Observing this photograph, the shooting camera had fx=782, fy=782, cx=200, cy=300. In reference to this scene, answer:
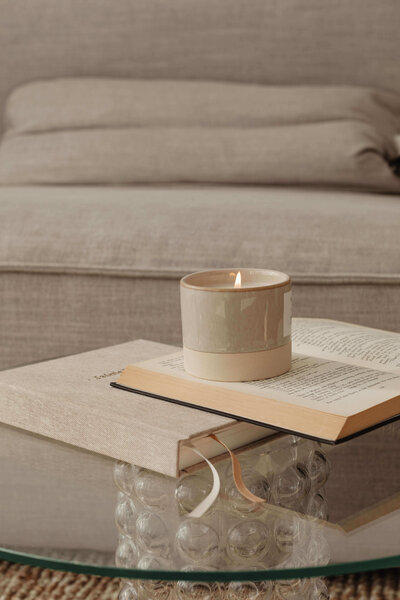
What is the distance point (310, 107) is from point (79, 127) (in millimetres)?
471

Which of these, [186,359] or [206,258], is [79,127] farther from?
[186,359]

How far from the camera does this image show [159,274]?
1066 mm

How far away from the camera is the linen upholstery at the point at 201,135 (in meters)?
1.48

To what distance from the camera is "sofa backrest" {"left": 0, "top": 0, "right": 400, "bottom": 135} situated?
1.73 m

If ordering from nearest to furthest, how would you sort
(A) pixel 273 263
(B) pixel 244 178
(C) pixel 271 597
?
1. (C) pixel 271 597
2. (A) pixel 273 263
3. (B) pixel 244 178

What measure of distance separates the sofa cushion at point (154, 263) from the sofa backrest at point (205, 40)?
70cm

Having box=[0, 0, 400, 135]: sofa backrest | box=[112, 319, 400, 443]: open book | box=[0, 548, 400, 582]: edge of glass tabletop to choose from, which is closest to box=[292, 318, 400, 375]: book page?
box=[112, 319, 400, 443]: open book

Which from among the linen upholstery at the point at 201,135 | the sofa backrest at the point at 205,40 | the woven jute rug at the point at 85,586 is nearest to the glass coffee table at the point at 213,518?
the woven jute rug at the point at 85,586

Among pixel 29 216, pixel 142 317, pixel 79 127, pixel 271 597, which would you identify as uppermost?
pixel 79 127

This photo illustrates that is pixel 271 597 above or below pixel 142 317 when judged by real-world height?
below

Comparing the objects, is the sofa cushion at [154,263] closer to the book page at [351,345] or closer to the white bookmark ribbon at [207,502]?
the book page at [351,345]

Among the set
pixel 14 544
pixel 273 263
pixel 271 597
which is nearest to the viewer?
pixel 14 544

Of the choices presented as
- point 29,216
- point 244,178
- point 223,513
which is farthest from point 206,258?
point 223,513

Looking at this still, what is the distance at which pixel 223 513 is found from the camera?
1.56 feet
